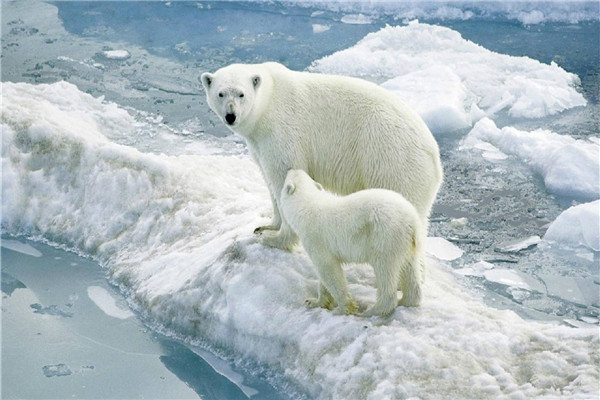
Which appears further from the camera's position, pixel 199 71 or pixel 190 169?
pixel 199 71

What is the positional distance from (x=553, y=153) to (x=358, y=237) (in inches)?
138

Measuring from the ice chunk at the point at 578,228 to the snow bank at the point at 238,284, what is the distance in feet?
3.56

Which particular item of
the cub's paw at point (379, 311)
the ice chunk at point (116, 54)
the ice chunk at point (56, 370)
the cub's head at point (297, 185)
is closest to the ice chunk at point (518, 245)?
the cub's paw at point (379, 311)

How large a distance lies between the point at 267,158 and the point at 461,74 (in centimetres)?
496

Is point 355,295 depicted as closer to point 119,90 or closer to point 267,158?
point 267,158

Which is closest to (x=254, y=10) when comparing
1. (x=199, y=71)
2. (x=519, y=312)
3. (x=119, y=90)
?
(x=199, y=71)

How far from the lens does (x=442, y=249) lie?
538 cm

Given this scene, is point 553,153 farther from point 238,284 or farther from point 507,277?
point 238,284

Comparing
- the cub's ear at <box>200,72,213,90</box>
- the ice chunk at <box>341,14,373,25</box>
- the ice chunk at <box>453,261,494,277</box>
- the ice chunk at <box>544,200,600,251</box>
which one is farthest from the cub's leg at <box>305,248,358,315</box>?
the ice chunk at <box>341,14,373,25</box>

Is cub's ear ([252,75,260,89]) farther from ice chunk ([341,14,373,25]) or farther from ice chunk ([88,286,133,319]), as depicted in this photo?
ice chunk ([341,14,373,25])

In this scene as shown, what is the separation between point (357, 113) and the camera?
4234 mm

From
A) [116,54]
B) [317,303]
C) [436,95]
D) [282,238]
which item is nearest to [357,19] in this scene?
[116,54]

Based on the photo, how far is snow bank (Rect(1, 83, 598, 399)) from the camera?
134 inches

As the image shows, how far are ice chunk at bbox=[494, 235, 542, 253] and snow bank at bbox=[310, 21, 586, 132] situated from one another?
7.15 feet
